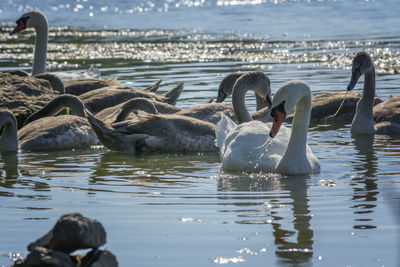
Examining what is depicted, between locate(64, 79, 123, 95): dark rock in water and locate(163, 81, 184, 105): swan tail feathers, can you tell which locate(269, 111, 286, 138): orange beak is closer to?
locate(163, 81, 184, 105): swan tail feathers

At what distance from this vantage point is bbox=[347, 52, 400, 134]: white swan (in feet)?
39.3

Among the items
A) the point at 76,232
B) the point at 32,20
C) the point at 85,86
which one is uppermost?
the point at 32,20

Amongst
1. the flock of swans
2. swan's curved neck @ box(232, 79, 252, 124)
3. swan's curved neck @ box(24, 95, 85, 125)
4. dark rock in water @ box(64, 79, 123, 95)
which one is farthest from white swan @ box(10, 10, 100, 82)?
swan's curved neck @ box(232, 79, 252, 124)

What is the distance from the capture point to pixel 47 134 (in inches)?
444

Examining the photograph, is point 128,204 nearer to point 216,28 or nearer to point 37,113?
point 37,113

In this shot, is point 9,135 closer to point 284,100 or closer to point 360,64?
point 284,100

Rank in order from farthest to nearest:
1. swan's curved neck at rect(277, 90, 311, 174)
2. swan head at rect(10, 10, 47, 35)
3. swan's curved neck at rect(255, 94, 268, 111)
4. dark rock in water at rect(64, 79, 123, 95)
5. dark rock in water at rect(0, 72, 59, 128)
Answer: swan head at rect(10, 10, 47, 35), dark rock in water at rect(64, 79, 123, 95), swan's curved neck at rect(255, 94, 268, 111), dark rock in water at rect(0, 72, 59, 128), swan's curved neck at rect(277, 90, 311, 174)

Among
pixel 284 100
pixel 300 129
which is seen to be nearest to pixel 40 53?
pixel 300 129

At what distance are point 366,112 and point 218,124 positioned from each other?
282 centimetres

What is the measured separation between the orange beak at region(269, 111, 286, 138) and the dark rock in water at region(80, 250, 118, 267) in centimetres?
360

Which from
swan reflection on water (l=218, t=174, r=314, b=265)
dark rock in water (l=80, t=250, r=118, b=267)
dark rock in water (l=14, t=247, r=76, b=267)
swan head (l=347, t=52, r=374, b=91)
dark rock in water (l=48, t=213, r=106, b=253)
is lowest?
swan reflection on water (l=218, t=174, r=314, b=265)

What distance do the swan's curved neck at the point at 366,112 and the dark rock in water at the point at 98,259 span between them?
773cm

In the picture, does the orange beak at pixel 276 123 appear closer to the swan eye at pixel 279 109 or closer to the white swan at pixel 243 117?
the swan eye at pixel 279 109

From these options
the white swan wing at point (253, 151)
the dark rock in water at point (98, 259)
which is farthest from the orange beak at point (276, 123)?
the dark rock in water at point (98, 259)
